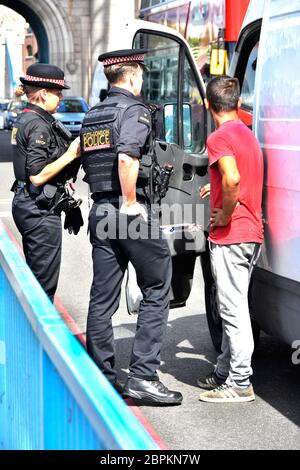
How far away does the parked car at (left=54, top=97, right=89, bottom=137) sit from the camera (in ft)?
101

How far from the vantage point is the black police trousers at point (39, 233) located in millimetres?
5508

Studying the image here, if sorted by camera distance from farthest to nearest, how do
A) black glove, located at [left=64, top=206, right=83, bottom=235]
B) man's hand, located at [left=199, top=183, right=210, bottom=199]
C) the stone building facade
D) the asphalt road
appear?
the stone building facade → black glove, located at [left=64, top=206, right=83, bottom=235] → man's hand, located at [left=199, top=183, right=210, bottom=199] → the asphalt road

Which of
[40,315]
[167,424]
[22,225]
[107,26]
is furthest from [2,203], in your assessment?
[107,26]

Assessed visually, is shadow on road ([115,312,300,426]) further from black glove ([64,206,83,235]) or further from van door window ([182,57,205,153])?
van door window ([182,57,205,153])

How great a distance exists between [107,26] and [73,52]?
2.16 meters

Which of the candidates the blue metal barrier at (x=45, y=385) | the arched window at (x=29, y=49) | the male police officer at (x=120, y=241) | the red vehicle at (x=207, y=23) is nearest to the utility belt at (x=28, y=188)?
the male police officer at (x=120, y=241)

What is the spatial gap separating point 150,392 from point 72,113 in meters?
27.4

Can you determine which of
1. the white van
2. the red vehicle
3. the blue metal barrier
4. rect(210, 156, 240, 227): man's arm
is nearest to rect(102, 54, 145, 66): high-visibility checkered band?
the white van

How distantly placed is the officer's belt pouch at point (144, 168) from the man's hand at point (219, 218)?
406 millimetres

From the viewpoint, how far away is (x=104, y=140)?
4891 millimetres

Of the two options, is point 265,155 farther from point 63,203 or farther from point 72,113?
point 72,113

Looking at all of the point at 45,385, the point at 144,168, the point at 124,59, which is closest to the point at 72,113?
the point at 124,59

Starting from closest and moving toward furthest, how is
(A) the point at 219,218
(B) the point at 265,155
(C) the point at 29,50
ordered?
(A) the point at 219,218 → (B) the point at 265,155 → (C) the point at 29,50

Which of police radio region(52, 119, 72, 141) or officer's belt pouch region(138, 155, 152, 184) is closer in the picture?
officer's belt pouch region(138, 155, 152, 184)
